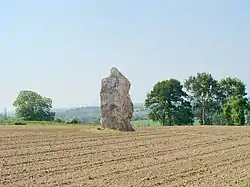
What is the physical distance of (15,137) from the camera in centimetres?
2522

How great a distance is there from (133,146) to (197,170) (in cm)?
675

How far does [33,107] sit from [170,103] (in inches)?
885

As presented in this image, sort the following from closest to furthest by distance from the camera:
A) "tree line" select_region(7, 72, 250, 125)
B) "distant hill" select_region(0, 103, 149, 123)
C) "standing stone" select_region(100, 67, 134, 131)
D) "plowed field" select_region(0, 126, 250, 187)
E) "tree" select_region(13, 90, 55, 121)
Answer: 1. "plowed field" select_region(0, 126, 250, 187)
2. "standing stone" select_region(100, 67, 134, 131)
3. "tree line" select_region(7, 72, 250, 125)
4. "distant hill" select_region(0, 103, 149, 123)
5. "tree" select_region(13, 90, 55, 121)

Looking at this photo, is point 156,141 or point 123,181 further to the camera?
point 156,141

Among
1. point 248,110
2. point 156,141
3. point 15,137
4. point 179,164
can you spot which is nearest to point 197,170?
point 179,164

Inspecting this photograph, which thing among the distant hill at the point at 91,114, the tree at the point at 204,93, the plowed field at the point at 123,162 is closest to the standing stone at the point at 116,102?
the plowed field at the point at 123,162

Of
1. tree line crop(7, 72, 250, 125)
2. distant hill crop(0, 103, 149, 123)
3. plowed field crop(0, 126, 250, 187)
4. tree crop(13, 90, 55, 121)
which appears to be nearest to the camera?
plowed field crop(0, 126, 250, 187)

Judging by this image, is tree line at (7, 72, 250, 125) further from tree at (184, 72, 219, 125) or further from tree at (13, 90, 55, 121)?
tree at (13, 90, 55, 121)

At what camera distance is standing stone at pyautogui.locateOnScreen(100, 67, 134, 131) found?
32000mm

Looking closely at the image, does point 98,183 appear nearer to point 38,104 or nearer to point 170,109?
point 170,109

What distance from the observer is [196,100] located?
64.8 meters

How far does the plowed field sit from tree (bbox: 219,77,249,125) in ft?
103

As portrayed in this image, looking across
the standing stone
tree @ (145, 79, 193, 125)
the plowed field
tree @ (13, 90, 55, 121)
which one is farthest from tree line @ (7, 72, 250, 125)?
the plowed field

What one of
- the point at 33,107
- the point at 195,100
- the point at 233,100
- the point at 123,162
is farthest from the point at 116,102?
the point at 33,107
